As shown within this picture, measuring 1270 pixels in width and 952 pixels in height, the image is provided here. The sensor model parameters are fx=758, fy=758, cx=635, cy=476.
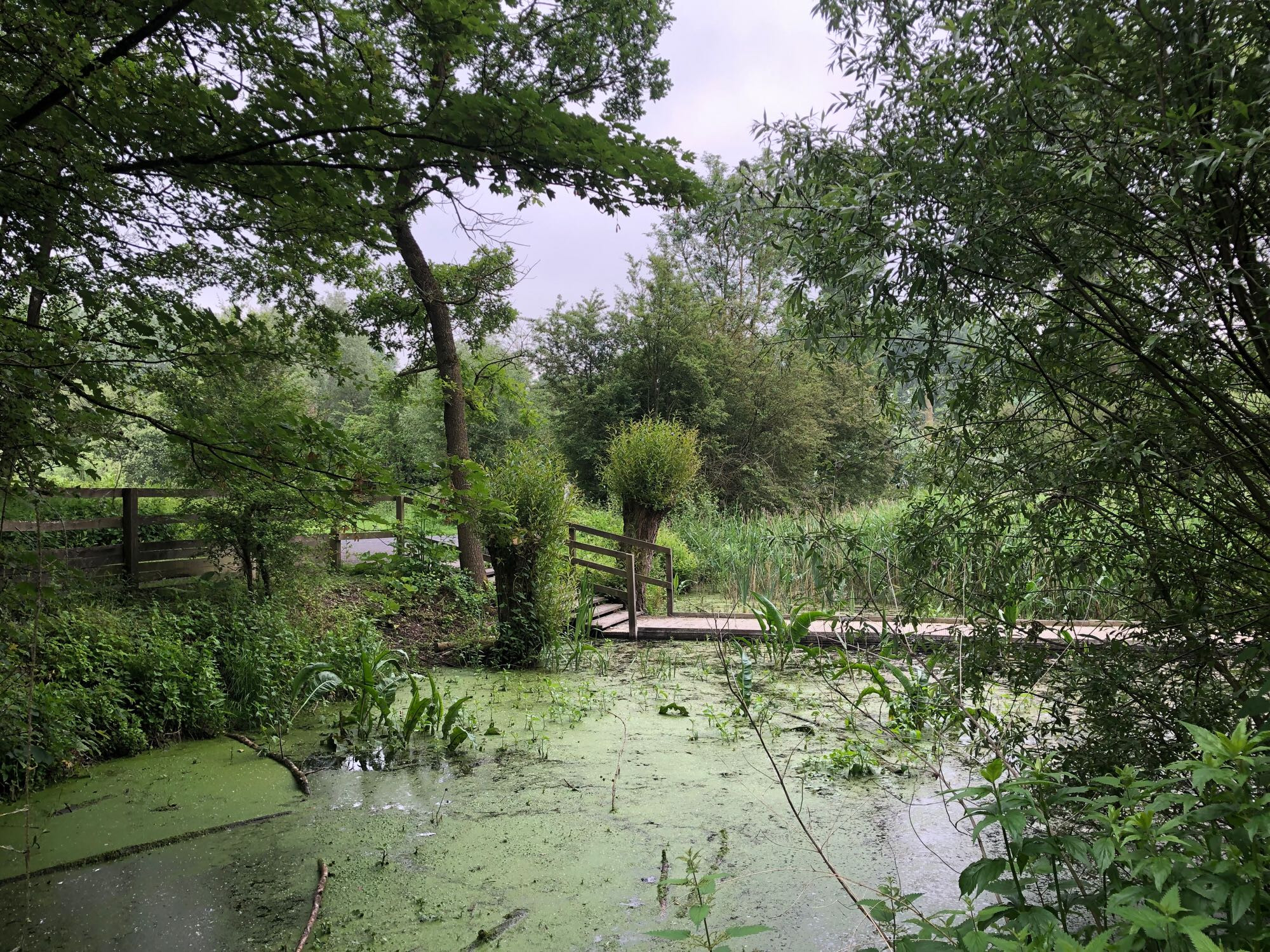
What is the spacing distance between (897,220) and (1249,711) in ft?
5.38

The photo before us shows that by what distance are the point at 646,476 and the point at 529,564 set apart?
8.04 ft

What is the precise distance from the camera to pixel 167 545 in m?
6.62

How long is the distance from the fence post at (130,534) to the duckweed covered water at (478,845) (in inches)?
92.3

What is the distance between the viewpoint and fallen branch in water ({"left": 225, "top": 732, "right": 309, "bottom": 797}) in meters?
4.04

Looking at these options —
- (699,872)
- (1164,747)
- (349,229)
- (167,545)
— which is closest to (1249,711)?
(1164,747)

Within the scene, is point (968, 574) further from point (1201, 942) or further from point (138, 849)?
point (138, 849)

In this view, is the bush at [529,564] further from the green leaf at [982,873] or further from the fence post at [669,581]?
the green leaf at [982,873]

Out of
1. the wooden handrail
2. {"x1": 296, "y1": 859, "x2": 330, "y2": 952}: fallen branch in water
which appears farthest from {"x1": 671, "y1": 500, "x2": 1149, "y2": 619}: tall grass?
the wooden handrail

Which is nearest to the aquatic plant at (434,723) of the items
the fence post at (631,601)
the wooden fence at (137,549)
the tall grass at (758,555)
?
the wooden fence at (137,549)

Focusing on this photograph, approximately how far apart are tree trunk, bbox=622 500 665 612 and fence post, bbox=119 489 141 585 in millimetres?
4995

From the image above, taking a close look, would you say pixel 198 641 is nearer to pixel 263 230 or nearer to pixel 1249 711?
pixel 263 230

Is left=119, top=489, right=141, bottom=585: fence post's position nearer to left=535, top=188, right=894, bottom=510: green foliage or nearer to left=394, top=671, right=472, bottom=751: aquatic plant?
left=394, top=671, right=472, bottom=751: aquatic plant

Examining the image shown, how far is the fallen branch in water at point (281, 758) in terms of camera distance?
13.3 feet

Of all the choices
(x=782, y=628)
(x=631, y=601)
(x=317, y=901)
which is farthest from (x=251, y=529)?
(x=782, y=628)
